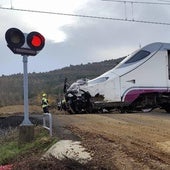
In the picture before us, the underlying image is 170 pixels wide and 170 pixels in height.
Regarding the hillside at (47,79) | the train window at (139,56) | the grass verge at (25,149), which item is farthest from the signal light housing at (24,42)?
the hillside at (47,79)

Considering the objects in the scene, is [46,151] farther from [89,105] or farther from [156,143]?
[89,105]

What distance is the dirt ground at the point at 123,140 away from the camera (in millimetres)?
10219

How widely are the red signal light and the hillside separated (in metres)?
57.0

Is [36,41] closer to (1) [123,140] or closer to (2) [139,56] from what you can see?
(1) [123,140]

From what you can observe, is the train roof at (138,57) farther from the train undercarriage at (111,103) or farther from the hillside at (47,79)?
the hillside at (47,79)

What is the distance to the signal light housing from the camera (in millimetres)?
13914

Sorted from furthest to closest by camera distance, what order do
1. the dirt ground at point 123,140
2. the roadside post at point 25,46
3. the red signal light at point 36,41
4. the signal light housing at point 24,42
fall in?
the red signal light at point 36,41 → the roadside post at point 25,46 → the signal light housing at point 24,42 → the dirt ground at point 123,140

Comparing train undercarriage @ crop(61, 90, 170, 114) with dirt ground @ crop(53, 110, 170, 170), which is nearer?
dirt ground @ crop(53, 110, 170, 170)

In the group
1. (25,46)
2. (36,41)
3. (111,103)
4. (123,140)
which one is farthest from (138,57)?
(123,140)

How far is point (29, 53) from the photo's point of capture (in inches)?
562

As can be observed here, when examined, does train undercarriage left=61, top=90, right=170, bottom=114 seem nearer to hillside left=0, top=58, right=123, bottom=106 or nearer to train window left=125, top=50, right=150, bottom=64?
train window left=125, top=50, right=150, bottom=64

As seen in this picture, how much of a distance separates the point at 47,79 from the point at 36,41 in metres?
83.4

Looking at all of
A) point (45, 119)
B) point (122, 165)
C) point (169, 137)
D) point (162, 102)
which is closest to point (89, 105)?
point (162, 102)

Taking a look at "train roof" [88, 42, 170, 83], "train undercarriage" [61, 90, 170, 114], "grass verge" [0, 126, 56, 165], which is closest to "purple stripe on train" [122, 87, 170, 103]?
"train undercarriage" [61, 90, 170, 114]
